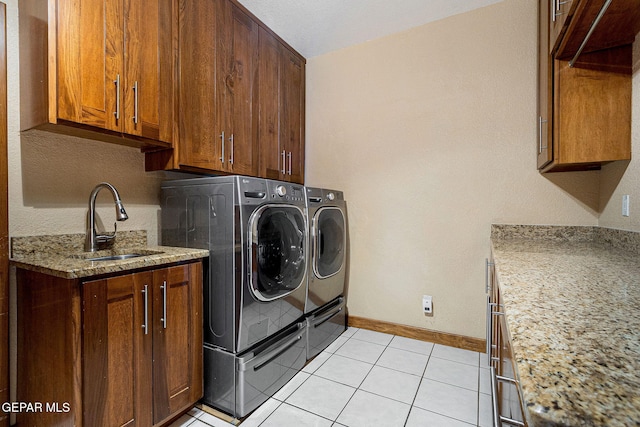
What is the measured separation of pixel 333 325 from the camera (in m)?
2.48

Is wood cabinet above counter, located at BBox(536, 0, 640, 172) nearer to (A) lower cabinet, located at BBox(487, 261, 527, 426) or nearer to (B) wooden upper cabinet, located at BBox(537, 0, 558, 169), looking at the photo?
(B) wooden upper cabinet, located at BBox(537, 0, 558, 169)

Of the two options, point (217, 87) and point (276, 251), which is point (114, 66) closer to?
point (217, 87)

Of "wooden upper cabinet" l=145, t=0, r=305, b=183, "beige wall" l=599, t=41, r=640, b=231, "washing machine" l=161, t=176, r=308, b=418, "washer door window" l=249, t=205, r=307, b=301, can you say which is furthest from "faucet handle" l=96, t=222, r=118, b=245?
"beige wall" l=599, t=41, r=640, b=231

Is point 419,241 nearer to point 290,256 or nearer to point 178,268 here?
point 290,256

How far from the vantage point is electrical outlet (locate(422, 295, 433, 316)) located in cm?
241

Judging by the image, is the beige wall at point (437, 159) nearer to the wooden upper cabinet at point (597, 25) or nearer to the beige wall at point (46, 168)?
the wooden upper cabinet at point (597, 25)

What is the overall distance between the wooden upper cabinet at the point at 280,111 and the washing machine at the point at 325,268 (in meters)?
→ 0.52

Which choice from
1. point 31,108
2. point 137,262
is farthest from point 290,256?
point 31,108

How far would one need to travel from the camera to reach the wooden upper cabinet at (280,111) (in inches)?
93.0

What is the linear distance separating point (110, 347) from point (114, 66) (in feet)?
4.22

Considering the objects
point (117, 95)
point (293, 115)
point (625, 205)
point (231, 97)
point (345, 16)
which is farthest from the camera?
point (293, 115)

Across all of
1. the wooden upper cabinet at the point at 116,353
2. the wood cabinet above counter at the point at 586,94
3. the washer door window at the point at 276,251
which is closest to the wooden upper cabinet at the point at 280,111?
the washer door window at the point at 276,251

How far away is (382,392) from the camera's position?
1.76m

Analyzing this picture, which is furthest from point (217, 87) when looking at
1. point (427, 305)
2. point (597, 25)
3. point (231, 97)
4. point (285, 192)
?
point (427, 305)
